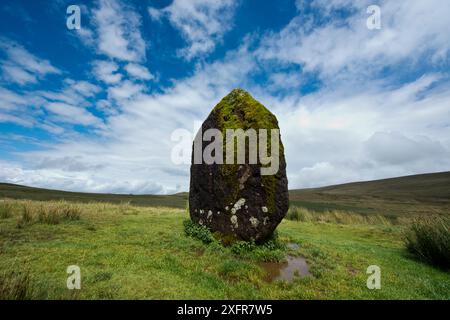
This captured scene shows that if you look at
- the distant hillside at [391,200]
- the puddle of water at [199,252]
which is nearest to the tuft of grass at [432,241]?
the puddle of water at [199,252]

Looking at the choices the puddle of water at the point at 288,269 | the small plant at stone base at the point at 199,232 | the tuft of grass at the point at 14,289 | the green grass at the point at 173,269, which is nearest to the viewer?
the tuft of grass at the point at 14,289

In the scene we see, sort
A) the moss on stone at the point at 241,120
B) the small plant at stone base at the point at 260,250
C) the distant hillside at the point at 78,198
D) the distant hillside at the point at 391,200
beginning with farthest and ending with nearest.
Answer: the distant hillside at the point at 391,200
the distant hillside at the point at 78,198
the moss on stone at the point at 241,120
the small plant at stone base at the point at 260,250

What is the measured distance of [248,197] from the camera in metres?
9.65

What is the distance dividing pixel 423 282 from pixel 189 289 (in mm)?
6874

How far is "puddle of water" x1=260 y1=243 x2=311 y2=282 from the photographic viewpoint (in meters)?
7.53

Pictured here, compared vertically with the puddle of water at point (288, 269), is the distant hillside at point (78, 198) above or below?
above

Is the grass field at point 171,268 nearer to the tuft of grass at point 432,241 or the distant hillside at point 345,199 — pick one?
the tuft of grass at point 432,241

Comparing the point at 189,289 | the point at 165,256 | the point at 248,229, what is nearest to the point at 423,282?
the point at 248,229

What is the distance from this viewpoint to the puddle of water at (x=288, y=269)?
7.53 metres

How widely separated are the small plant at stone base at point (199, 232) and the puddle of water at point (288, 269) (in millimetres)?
2446

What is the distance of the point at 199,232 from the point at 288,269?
12.9 ft

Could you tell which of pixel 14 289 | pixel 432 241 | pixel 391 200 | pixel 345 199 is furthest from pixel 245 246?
pixel 391 200

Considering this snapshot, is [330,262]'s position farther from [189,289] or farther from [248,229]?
[189,289]
